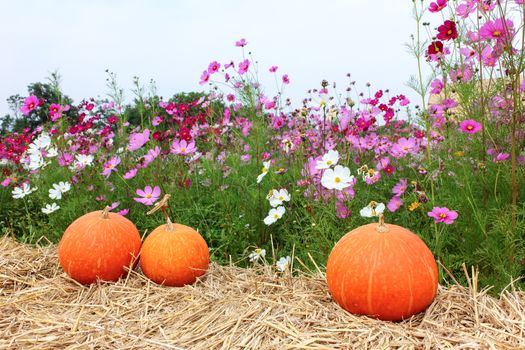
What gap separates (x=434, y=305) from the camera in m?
2.66

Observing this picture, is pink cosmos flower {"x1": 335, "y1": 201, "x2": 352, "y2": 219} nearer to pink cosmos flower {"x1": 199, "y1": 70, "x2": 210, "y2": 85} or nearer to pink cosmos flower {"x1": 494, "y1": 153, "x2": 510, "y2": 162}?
pink cosmos flower {"x1": 494, "y1": 153, "x2": 510, "y2": 162}

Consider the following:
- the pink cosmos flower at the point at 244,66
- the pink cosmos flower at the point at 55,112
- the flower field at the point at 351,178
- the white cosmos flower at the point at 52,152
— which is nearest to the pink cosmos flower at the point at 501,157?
the flower field at the point at 351,178

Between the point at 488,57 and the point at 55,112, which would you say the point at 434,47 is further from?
the point at 55,112

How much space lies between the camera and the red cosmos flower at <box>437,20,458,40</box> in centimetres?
315

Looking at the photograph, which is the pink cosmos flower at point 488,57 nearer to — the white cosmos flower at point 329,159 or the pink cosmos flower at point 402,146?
the pink cosmos flower at point 402,146

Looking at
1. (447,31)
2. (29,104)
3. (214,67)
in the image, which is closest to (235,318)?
(447,31)

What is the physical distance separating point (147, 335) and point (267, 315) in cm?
57

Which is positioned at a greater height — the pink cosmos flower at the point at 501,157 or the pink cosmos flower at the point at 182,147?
the pink cosmos flower at the point at 182,147

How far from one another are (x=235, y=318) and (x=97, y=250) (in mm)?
1102

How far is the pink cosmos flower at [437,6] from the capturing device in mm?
3408

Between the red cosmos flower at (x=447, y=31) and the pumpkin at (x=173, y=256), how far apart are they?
5.97 ft

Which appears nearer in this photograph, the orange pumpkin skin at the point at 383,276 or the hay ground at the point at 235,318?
the hay ground at the point at 235,318

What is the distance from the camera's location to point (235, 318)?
2.60m

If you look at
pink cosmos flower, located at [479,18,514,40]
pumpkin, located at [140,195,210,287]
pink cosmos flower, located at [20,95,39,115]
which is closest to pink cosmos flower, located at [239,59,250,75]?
pumpkin, located at [140,195,210,287]
